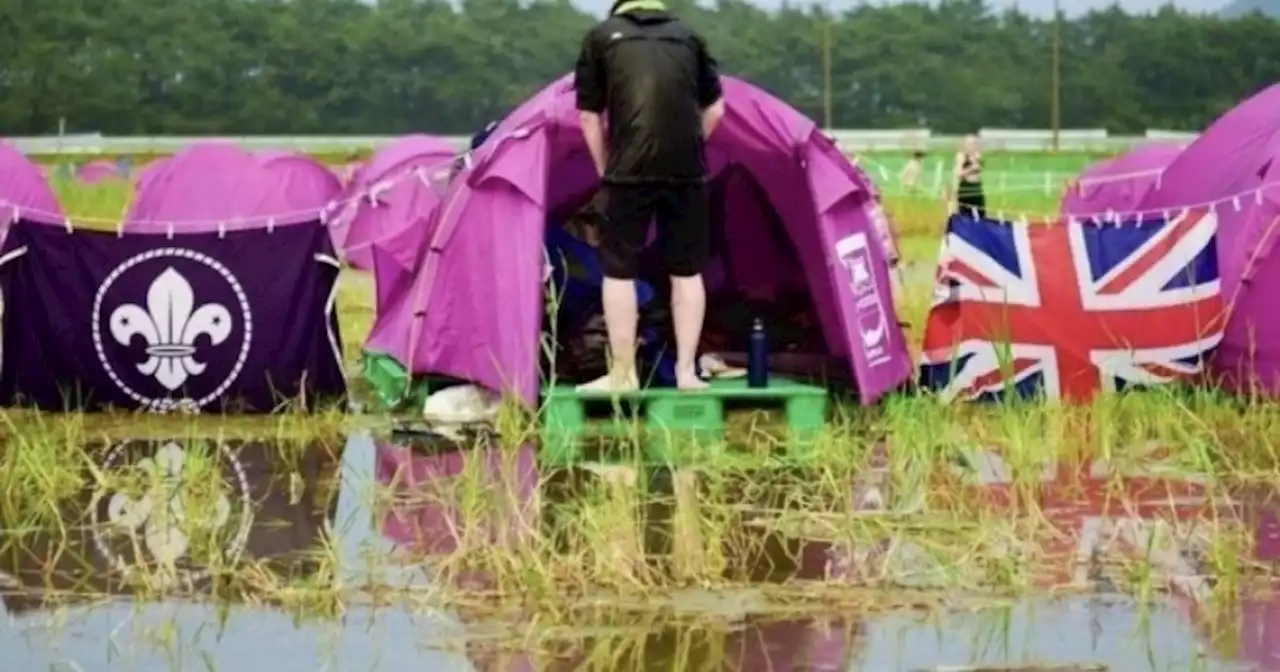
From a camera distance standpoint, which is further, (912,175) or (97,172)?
(97,172)

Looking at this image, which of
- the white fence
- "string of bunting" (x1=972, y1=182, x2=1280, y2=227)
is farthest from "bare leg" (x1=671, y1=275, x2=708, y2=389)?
the white fence

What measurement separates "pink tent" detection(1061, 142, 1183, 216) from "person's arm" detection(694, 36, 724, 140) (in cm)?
334

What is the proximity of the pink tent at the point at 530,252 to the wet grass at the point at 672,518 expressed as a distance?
0.96 ft

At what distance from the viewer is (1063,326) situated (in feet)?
26.7

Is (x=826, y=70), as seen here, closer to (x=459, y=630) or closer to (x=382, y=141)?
(x=382, y=141)

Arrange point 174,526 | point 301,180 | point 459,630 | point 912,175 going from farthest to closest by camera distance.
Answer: point 912,175 → point 301,180 → point 174,526 → point 459,630

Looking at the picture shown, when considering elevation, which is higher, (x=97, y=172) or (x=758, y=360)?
(x=97, y=172)

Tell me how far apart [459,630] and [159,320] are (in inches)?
147

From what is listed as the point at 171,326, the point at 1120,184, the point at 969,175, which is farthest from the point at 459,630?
the point at 1120,184

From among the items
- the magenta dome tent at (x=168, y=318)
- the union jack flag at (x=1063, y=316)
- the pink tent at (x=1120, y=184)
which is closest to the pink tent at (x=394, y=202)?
the magenta dome tent at (x=168, y=318)

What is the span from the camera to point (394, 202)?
11.4 m

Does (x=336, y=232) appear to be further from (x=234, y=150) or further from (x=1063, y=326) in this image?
(x=1063, y=326)

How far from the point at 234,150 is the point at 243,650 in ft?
23.4

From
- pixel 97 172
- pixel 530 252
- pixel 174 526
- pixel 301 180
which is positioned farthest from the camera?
pixel 97 172
